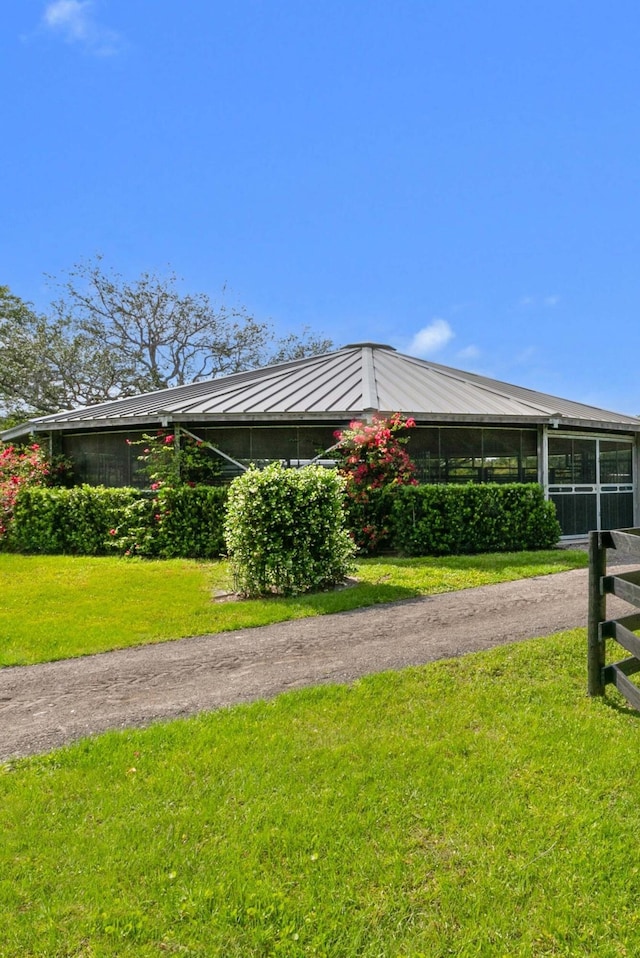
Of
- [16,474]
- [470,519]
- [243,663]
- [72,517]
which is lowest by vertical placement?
[243,663]

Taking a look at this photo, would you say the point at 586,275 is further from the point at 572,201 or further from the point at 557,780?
the point at 557,780

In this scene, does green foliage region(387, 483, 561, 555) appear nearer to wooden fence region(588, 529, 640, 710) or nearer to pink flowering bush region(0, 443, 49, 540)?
wooden fence region(588, 529, 640, 710)

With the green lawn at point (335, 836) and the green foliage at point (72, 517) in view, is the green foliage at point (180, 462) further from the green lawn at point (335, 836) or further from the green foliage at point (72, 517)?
the green lawn at point (335, 836)

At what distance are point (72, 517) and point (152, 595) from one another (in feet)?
16.7

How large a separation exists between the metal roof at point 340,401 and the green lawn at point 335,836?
8.45 metres

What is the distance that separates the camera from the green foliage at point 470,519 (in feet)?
33.4

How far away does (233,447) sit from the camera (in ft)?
40.8

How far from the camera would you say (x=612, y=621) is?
393cm

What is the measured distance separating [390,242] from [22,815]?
18.6 metres

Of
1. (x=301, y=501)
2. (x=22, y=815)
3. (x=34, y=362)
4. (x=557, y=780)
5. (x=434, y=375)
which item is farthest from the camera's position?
(x=34, y=362)

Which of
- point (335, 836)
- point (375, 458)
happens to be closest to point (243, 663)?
point (335, 836)

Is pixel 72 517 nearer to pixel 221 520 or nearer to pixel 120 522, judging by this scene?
pixel 120 522

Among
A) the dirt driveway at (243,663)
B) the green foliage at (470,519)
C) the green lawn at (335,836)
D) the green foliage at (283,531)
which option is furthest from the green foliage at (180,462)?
the green lawn at (335,836)

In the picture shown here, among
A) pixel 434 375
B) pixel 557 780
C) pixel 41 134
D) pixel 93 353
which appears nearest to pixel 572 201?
pixel 434 375
